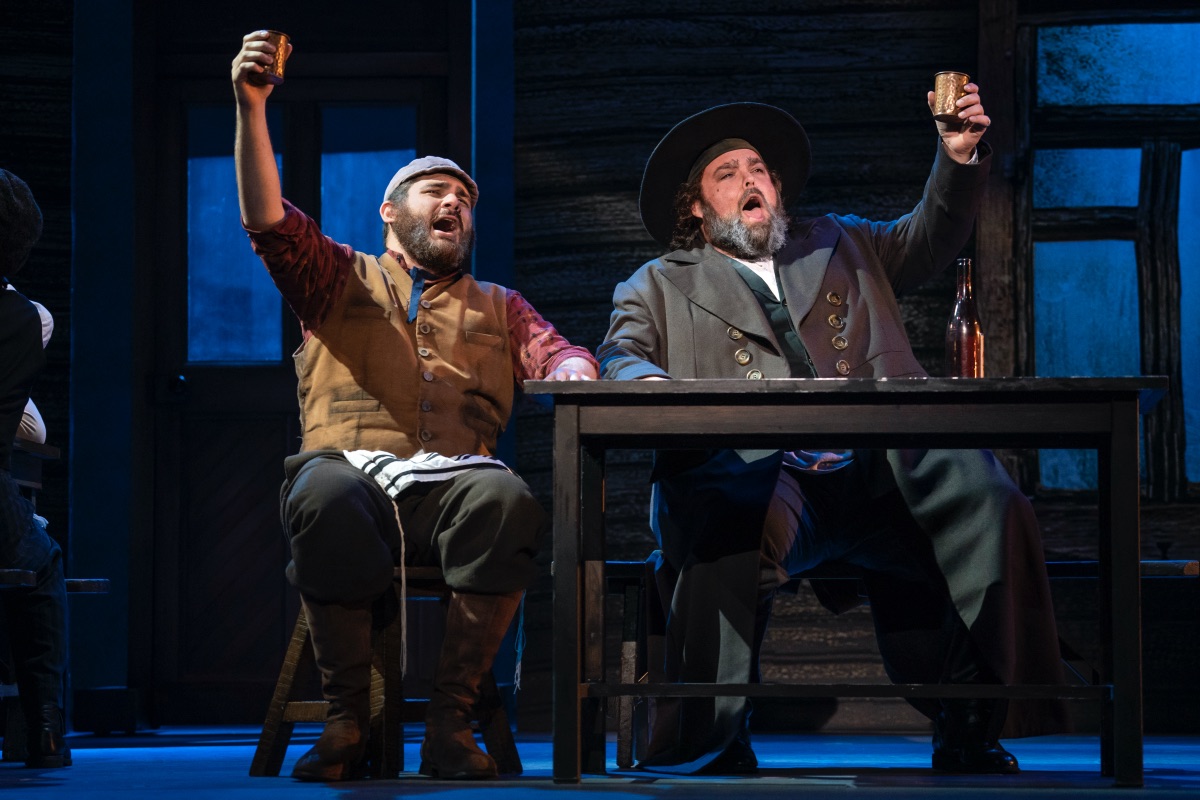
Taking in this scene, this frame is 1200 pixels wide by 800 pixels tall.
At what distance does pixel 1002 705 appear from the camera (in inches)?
129

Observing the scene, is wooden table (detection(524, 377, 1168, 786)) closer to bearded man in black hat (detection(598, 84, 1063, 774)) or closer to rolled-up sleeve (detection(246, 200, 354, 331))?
bearded man in black hat (detection(598, 84, 1063, 774))

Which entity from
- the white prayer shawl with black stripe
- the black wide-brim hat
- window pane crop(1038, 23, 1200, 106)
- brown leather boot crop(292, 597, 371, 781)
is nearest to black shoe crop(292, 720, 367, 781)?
brown leather boot crop(292, 597, 371, 781)

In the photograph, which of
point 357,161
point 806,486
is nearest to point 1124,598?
point 806,486

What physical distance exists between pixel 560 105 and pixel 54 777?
3.45 meters

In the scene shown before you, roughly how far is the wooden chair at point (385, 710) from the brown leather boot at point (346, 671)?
0.05m

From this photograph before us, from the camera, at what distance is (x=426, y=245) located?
4.04m

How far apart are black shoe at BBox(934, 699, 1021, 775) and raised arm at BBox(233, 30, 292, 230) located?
2051 millimetres

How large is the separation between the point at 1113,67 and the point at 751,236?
246 centimetres

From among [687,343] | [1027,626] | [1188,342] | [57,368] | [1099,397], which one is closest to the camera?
[1099,397]

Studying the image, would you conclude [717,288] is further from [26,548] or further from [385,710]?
[26,548]

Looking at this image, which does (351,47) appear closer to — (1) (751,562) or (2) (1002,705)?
(1) (751,562)

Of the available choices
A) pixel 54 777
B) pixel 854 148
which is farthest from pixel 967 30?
pixel 54 777

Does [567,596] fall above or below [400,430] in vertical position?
below

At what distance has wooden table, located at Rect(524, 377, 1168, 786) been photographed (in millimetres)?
2943
